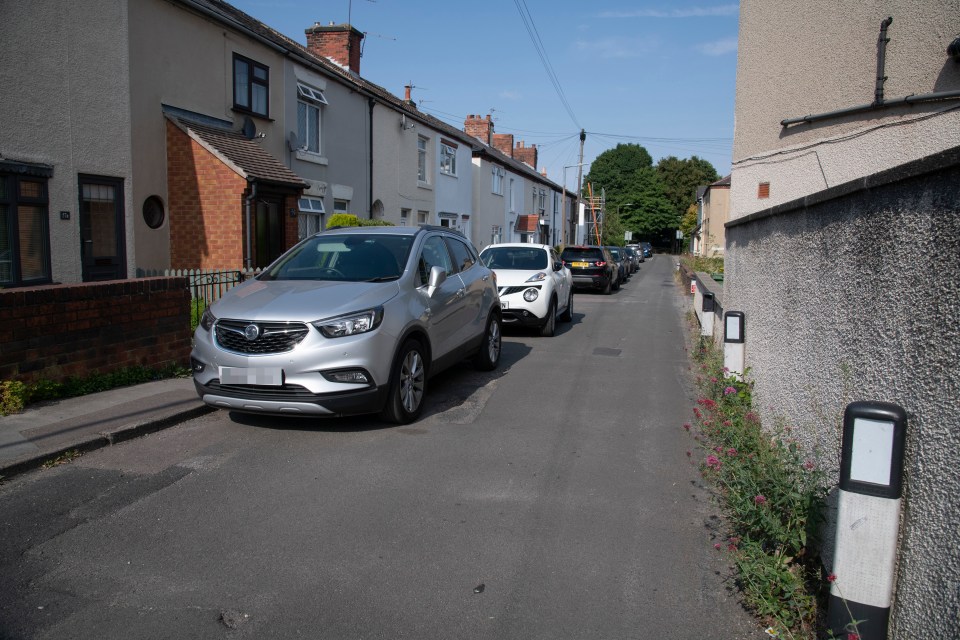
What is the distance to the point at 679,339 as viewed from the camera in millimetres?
13305

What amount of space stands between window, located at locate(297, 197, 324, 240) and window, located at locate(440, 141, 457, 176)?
10.2 metres

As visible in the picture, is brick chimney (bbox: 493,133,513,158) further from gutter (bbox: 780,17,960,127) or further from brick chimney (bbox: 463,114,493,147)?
gutter (bbox: 780,17,960,127)

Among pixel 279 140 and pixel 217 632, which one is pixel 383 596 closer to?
pixel 217 632

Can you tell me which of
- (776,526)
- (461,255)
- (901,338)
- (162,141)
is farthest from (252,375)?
(162,141)

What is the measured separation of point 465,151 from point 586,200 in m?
58.8

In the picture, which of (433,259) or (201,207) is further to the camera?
(201,207)

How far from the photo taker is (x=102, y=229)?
11.8 m

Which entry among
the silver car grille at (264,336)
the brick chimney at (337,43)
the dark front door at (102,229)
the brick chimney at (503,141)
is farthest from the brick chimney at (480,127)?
the silver car grille at (264,336)

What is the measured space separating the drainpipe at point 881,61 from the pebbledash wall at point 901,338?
121 inches

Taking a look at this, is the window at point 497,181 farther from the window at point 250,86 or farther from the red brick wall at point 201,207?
the red brick wall at point 201,207

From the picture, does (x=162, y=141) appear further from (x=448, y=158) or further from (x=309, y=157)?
(x=448, y=158)

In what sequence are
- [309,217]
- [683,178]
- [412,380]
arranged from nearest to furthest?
[412,380] < [309,217] < [683,178]

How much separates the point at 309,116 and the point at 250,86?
2.86 m

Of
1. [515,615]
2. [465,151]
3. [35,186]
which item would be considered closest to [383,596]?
[515,615]
